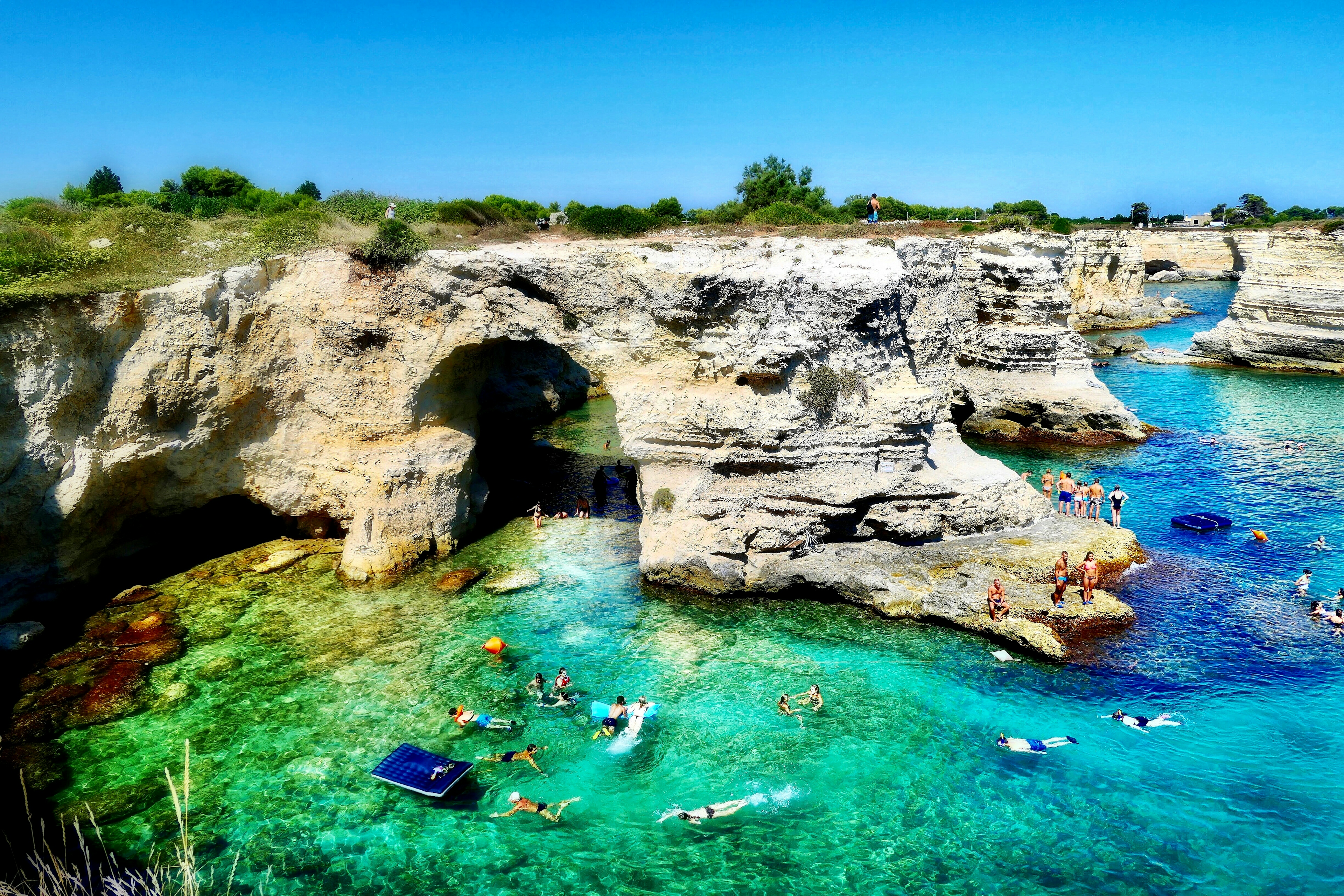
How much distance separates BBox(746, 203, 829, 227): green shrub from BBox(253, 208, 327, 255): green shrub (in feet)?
44.8

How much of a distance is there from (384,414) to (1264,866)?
21294 mm

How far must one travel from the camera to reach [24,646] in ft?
55.0

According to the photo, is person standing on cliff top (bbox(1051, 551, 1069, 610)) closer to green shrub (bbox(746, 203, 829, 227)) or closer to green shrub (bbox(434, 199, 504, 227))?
green shrub (bbox(746, 203, 829, 227))

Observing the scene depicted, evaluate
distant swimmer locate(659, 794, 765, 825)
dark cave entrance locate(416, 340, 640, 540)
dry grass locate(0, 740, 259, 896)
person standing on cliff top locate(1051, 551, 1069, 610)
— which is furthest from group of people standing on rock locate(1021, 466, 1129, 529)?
dry grass locate(0, 740, 259, 896)

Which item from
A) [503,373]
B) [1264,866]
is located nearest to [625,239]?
[503,373]

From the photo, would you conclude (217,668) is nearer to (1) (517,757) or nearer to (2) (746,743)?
(1) (517,757)

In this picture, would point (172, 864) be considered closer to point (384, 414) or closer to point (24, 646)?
point (24, 646)

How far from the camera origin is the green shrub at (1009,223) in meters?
34.3

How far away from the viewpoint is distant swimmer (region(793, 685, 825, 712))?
14922 millimetres

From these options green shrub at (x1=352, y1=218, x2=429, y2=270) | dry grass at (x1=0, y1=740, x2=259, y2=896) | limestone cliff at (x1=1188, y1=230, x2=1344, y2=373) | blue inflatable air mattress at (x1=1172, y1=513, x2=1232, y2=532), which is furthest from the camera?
limestone cliff at (x1=1188, y1=230, x2=1344, y2=373)

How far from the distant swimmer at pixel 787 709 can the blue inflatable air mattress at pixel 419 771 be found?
5.99 meters

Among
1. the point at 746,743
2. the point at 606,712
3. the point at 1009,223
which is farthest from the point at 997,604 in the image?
the point at 1009,223

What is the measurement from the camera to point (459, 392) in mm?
23078

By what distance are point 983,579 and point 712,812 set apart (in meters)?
9.91
